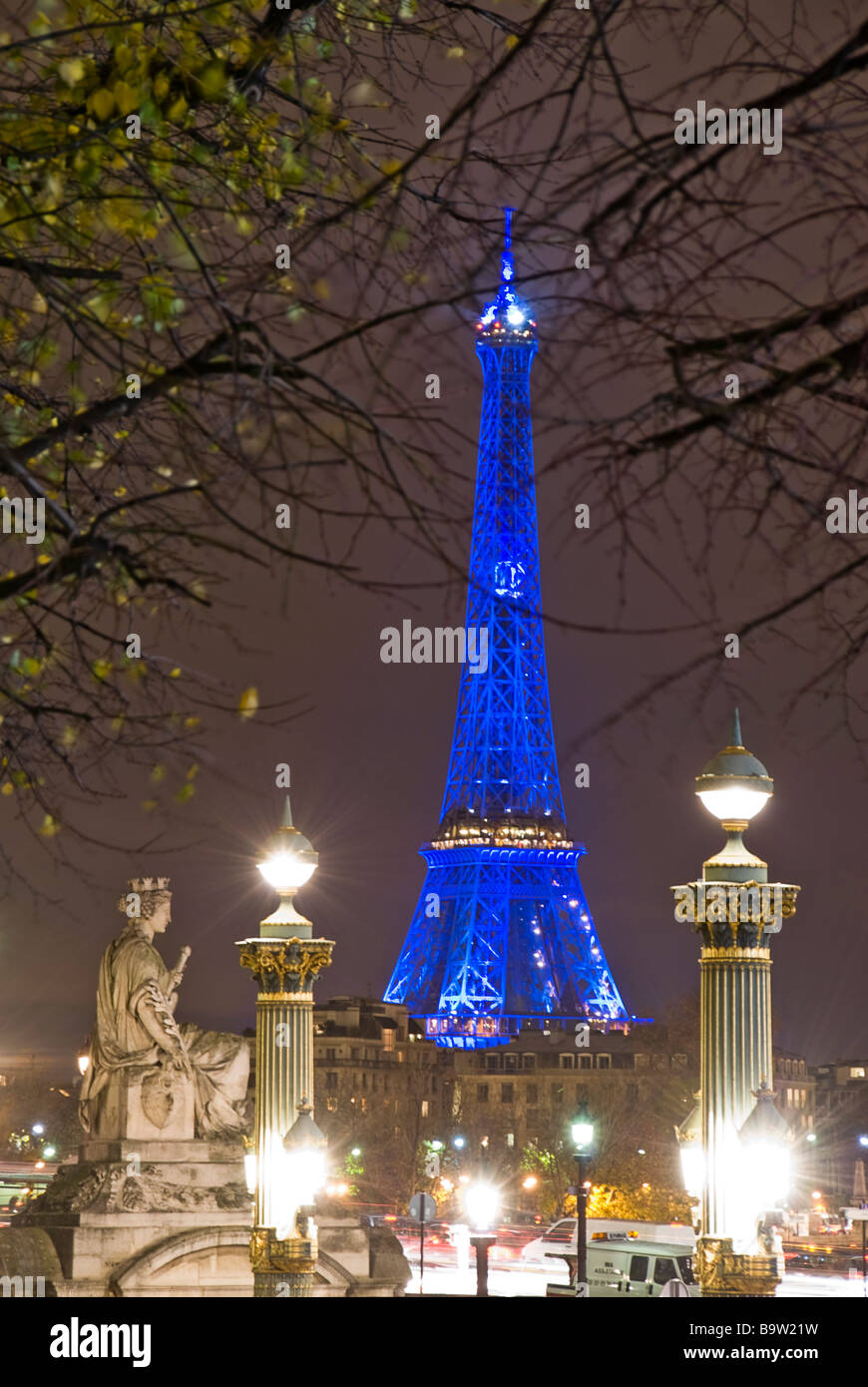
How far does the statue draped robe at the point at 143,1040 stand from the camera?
33.2 m

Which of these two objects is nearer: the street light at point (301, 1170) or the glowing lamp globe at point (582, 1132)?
the street light at point (301, 1170)

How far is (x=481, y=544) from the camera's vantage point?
12925 cm

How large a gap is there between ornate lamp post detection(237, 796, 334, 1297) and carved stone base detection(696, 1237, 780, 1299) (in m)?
5.50

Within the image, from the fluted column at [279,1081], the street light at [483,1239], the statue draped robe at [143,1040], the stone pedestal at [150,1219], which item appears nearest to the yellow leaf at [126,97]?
the fluted column at [279,1081]

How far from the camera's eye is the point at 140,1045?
109 ft

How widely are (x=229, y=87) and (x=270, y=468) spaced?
3398 mm

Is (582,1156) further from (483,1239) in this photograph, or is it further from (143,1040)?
(483,1239)

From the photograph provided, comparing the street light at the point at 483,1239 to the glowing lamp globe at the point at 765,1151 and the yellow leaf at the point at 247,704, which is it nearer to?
the glowing lamp globe at the point at 765,1151

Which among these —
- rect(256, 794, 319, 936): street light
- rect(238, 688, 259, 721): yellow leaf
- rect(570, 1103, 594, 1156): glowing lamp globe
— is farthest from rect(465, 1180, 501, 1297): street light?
rect(238, 688, 259, 721): yellow leaf

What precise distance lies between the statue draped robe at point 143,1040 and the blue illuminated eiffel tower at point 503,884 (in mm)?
90997

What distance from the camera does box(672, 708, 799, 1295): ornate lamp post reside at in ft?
51.2

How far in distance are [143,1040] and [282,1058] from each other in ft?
41.9
